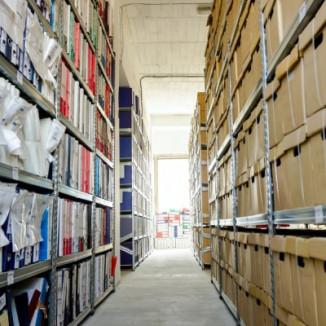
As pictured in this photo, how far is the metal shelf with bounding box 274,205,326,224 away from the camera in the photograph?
1081 millimetres

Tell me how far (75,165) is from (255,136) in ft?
3.87

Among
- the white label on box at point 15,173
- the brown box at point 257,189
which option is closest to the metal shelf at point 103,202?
the brown box at point 257,189

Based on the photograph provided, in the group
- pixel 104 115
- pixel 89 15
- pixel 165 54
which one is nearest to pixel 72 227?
pixel 104 115

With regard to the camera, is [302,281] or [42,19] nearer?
[302,281]

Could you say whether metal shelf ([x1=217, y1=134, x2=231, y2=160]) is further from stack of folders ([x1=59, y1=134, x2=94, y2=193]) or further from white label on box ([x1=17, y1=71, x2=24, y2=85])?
white label on box ([x1=17, y1=71, x2=24, y2=85])

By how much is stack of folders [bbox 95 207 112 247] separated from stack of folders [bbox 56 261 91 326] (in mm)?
404

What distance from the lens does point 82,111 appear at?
2693 mm

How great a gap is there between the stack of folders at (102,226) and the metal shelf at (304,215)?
195 centimetres

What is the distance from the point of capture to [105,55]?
12.2 ft

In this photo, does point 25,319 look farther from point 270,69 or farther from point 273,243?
point 270,69

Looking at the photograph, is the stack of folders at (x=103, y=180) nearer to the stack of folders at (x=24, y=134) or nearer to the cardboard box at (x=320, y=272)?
the stack of folders at (x=24, y=134)

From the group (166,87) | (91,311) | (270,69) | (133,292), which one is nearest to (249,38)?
(270,69)

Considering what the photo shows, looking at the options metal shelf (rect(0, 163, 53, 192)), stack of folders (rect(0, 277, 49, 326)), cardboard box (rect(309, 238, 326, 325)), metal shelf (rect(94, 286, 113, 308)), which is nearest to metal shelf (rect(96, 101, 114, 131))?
metal shelf (rect(0, 163, 53, 192))

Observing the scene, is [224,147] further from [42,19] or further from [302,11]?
[302,11]
